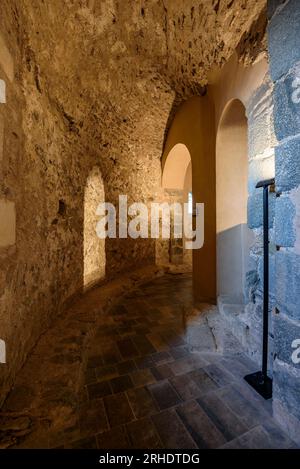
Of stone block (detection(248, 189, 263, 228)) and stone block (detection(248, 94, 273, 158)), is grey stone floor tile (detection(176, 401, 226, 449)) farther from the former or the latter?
stone block (detection(248, 94, 273, 158))

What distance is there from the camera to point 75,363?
190 centimetres

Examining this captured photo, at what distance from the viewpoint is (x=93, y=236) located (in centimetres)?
413

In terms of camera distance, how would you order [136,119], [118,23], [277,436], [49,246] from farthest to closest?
[136,119] < [118,23] < [49,246] < [277,436]

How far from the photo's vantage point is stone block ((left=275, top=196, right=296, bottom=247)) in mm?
1296

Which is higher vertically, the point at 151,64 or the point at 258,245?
the point at 151,64

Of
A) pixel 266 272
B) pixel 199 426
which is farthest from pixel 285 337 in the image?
pixel 199 426

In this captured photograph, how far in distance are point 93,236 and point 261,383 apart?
10.8ft

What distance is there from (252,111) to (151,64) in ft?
9.15

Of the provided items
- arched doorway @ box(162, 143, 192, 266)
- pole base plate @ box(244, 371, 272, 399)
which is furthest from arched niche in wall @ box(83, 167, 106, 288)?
pole base plate @ box(244, 371, 272, 399)

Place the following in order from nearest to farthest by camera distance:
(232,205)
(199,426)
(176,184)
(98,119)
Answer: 1. (199,426)
2. (232,205)
3. (98,119)
4. (176,184)

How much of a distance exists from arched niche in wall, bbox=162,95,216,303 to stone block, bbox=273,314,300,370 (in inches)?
72.1

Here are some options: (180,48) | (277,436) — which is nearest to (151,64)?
(180,48)

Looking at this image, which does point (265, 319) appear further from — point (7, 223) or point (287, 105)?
point (7, 223)
